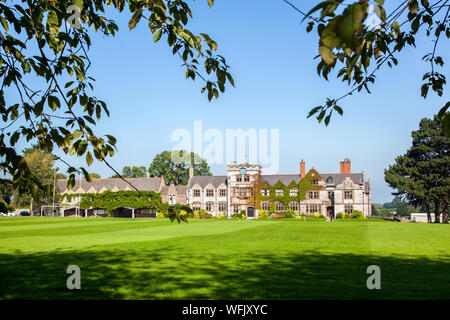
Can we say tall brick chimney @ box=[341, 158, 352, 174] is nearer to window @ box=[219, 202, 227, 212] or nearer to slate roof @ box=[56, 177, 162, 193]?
window @ box=[219, 202, 227, 212]

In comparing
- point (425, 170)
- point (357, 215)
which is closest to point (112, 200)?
point (357, 215)

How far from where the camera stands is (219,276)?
9633mm

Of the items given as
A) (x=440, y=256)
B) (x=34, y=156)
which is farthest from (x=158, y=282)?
(x=34, y=156)

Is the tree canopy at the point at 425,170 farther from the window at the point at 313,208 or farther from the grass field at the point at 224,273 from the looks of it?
the grass field at the point at 224,273

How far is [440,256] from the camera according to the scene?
13797 millimetres

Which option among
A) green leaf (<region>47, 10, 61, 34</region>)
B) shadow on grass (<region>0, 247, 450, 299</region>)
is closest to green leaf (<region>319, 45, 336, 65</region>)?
green leaf (<region>47, 10, 61, 34</region>)

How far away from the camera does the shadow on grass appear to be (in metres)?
7.80

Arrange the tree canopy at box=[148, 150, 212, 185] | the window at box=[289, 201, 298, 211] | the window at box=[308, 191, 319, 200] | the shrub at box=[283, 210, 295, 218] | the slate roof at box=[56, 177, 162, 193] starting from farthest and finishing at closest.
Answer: the tree canopy at box=[148, 150, 212, 185] → the slate roof at box=[56, 177, 162, 193] → the window at box=[289, 201, 298, 211] → the window at box=[308, 191, 319, 200] → the shrub at box=[283, 210, 295, 218]

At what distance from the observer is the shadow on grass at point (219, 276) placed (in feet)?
25.6

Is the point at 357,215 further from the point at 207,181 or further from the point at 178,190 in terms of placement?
the point at 178,190

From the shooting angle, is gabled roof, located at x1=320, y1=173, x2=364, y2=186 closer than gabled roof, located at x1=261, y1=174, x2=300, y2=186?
Yes

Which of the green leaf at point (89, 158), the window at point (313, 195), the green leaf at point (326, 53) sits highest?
the green leaf at point (326, 53)

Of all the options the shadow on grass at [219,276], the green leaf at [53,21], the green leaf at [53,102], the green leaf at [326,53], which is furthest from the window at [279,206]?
the green leaf at [326,53]
